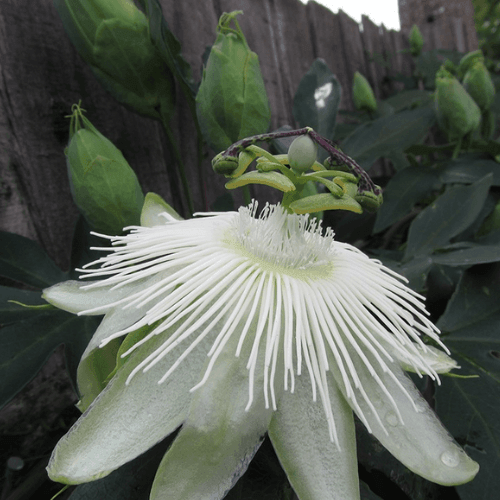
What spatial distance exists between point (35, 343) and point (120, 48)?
51 centimetres

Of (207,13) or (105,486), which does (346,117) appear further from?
(105,486)

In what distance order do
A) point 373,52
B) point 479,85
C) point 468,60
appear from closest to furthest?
1. point 479,85
2. point 468,60
3. point 373,52

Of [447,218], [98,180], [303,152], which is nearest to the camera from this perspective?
[303,152]

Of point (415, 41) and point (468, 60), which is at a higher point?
point (415, 41)

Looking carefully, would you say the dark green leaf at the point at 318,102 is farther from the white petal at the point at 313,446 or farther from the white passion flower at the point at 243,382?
the white petal at the point at 313,446

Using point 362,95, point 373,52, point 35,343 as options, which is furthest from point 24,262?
point 373,52

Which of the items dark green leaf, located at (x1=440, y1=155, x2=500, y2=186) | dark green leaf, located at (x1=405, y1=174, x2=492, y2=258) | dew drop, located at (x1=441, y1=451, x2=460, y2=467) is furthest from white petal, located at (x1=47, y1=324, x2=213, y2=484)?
dark green leaf, located at (x1=440, y1=155, x2=500, y2=186)

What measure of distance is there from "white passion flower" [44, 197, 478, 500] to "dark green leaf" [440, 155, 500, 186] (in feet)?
2.85

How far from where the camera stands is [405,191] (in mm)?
1293

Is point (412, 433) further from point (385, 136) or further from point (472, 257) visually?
point (385, 136)

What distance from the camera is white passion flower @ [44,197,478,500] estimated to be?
0.41 m

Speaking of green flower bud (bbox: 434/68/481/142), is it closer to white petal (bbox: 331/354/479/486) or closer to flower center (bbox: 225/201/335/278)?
flower center (bbox: 225/201/335/278)

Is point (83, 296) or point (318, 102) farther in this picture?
point (318, 102)

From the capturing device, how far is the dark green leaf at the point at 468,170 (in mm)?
1264
